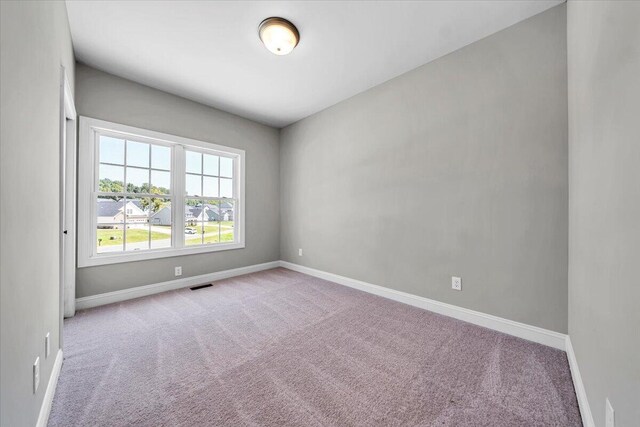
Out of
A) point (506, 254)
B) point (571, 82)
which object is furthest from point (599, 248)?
point (571, 82)

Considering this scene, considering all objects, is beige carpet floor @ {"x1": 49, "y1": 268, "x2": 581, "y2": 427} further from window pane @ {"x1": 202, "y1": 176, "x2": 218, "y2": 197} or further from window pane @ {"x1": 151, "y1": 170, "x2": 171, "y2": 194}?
window pane @ {"x1": 202, "y1": 176, "x2": 218, "y2": 197}

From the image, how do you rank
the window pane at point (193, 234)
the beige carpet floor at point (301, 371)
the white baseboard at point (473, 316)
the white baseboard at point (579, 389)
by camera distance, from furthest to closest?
1. the window pane at point (193, 234)
2. the white baseboard at point (473, 316)
3. the beige carpet floor at point (301, 371)
4. the white baseboard at point (579, 389)

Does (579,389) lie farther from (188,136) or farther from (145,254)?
(188,136)

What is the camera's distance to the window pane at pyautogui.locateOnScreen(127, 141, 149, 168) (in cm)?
321

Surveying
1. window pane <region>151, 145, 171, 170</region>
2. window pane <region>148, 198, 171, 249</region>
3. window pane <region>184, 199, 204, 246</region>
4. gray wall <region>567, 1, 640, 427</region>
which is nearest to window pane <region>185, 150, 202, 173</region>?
window pane <region>151, 145, 171, 170</region>

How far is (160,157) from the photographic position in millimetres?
3453

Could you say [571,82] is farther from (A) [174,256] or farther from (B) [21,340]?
(A) [174,256]

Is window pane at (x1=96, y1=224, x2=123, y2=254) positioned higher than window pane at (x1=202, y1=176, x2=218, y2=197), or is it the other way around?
window pane at (x1=202, y1=176, x2=218, y2=197)

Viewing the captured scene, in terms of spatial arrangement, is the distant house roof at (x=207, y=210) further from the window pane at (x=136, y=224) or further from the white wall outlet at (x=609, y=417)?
the white wall outlet at (x=609, y=417)

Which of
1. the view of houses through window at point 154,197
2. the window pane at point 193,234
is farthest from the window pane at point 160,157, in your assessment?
the window pane at point 193,234

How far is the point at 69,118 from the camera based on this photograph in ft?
8.16

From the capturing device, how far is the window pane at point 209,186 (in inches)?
154

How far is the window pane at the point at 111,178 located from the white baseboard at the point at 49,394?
76.8 inches

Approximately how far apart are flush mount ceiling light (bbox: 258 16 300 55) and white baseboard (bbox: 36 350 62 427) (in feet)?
9.72
